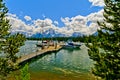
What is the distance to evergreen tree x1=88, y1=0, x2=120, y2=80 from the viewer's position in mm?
23422

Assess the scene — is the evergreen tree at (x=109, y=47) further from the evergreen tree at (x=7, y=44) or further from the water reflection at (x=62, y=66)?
the water reflection at (x=62, y=66)

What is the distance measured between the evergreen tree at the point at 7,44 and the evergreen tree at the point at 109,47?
7310mm

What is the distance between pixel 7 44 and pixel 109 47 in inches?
391

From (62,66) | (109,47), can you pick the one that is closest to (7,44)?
(109,47)

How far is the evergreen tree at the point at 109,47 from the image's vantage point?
2342 cm

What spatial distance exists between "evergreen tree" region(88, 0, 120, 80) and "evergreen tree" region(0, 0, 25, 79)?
7310 mm

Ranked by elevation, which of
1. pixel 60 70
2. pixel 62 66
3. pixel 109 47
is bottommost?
pixel 60 70

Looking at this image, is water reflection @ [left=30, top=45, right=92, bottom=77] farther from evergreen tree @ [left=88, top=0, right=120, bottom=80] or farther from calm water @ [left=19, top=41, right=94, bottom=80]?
evergreen tree @ [left=88, top=0, right=120, bottom=80]

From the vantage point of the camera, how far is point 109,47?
24.2 metres

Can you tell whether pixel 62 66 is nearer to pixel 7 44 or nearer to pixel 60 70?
pixel 60 70

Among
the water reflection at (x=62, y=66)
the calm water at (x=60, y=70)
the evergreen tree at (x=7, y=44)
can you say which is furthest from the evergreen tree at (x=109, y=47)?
the water reflection at (x=62, y=66)

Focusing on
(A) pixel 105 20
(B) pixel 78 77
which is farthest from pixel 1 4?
(B) pixel 78 77

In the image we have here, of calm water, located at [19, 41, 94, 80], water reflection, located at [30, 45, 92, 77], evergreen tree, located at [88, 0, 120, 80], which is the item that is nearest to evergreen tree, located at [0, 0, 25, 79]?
evergreen tree, located at [88, 0, 120, 80]

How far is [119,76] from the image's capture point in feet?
75.5
